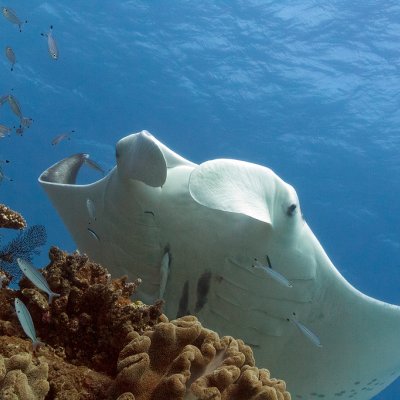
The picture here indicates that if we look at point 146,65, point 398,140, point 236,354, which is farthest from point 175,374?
point 146,65

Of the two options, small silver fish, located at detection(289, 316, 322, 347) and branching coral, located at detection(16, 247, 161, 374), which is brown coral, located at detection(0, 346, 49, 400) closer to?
branching coral, located at detection(16, 247, 161, 374)

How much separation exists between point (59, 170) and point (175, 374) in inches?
107

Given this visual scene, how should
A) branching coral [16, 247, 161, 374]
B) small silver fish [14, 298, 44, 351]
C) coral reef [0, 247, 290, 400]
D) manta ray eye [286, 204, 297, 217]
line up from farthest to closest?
manta ray eye [286, 204, 297, 217] → branching coral [16, 247, 161, 374] → small silver fish [14, 298, 44, 351] → coral reef [0, 247, 290, 400]

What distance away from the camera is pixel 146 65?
30.2 m

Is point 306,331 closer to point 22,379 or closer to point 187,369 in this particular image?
point 187,369

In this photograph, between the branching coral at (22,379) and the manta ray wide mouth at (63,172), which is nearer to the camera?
the branching coral at (22,379)

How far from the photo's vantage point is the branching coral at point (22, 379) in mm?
2061

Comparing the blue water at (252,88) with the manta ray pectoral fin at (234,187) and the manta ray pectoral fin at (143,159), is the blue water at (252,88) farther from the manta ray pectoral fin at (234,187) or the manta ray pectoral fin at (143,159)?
the manta ray pectoral fin at (143,159)

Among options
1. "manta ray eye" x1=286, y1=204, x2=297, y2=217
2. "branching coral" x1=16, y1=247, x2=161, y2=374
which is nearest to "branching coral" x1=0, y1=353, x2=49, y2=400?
"branching coral" x1=16, y1=247, x2=161, y2=374

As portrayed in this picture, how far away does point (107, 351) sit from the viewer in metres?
2.87

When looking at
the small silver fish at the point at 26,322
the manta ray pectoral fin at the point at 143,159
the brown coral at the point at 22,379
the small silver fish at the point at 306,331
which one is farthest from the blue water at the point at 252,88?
the brown coral at the point at 22,379

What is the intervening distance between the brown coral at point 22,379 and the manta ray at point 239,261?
1407mm

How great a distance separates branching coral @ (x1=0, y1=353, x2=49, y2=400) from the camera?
2.06 meters

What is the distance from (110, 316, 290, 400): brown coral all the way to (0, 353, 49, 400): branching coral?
0.41 metres
